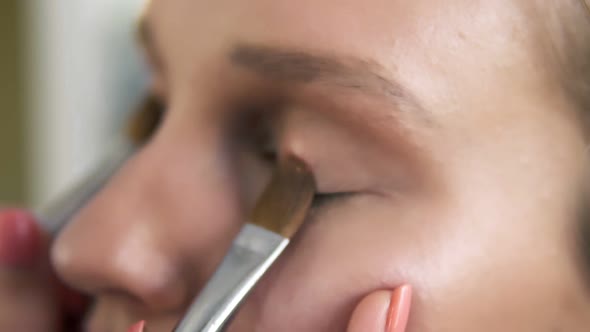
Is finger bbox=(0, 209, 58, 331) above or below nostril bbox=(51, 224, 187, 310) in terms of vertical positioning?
below

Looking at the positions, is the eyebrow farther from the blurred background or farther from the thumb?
the blurred background

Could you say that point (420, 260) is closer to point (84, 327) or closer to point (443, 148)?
point (443, 148)

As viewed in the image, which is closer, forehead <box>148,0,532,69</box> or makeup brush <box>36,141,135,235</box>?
forehead <box>148,0,532,69</box>

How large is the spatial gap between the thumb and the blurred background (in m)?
0.79

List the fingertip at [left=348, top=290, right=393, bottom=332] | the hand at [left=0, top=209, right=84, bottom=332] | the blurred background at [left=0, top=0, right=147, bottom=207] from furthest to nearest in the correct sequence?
the blurred background at [left=0, top=0, right=147, bottom=207], the hand at [left=0, top=209, right=84, bottom=332], the fingertip at [left=348, top=290, right=393, bottom=332]

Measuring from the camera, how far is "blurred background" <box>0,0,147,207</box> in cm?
115

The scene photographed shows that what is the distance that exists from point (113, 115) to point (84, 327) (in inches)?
24.8

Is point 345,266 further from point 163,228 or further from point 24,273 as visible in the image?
point 24,273

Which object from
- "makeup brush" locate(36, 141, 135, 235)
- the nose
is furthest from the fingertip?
"makeup brush" locate(36, 141, 135, 235)

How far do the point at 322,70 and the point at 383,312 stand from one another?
15cm

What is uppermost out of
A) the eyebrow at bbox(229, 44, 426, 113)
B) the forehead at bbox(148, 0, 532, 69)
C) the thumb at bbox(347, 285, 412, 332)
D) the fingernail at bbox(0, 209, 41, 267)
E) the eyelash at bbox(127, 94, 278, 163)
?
the forehead at bbox(148, 0, 532, 69)

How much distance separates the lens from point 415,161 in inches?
15.8

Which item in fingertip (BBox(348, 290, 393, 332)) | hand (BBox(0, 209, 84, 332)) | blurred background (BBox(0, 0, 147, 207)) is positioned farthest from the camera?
blurred background (BBox(0, 0, 147, 207))

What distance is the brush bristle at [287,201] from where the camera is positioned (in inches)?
16.4
